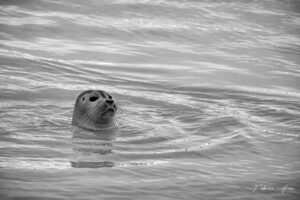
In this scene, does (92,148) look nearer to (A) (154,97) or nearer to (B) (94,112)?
(B) (94,112)

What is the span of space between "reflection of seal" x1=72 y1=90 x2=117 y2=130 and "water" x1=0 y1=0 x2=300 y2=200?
0.25 meters

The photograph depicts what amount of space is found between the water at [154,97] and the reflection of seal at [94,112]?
249 mm

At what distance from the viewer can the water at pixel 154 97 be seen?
6.93m

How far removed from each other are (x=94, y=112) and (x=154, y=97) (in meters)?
1.67

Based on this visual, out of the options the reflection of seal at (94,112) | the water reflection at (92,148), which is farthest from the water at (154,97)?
the reflection of seal at (94,112)

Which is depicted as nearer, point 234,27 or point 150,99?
point 150,99

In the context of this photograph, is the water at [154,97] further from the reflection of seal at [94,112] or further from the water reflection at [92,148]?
the reflection of seal at [94,112]

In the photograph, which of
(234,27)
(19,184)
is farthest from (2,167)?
(234,27)

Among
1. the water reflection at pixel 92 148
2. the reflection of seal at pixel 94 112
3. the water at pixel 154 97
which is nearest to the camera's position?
the water at pixel 154 97

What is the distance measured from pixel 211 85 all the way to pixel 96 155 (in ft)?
15.1

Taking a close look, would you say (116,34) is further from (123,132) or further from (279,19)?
(123,132)

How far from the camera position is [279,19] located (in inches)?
711

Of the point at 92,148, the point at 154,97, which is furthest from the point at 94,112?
the point at 154,97

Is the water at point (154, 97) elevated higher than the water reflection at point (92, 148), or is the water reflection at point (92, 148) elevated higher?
the water at point (154, 97)
